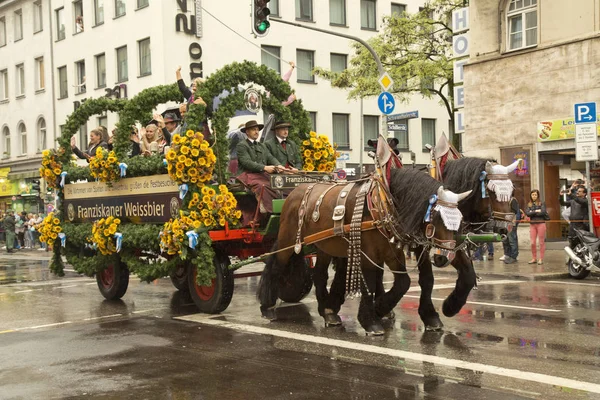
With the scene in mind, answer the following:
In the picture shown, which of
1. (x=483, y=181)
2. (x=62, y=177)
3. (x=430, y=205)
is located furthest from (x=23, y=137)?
(x=430, y=205)

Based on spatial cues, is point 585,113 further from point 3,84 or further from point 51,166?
point 3,84

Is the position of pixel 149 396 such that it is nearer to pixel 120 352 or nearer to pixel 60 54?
pixel 120 352

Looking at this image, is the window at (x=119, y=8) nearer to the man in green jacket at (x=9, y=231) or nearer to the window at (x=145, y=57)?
the window at (x=145, y=57)

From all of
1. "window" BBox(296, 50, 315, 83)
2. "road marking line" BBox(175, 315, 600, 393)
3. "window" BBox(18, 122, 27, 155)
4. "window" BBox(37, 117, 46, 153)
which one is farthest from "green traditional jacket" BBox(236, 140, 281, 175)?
"window" BBox(18, 122, 27, 155)

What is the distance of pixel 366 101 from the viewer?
139 feet

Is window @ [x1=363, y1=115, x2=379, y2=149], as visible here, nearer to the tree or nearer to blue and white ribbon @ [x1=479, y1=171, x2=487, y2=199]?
the tree

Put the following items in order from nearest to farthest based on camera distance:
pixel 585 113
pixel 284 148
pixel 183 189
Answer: pixel 183 189, pixel 284 148, pixel 585 113

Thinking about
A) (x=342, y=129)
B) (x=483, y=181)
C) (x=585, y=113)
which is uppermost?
(x=342, y=129)

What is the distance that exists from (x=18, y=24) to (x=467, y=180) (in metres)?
43.5

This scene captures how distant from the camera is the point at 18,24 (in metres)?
46.8

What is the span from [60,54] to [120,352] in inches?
1481

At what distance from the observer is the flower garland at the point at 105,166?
1196 centimetres

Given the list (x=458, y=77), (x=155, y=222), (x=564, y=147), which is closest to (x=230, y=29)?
(x=458, y=77)

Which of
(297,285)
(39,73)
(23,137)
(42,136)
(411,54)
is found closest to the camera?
(297,285)
